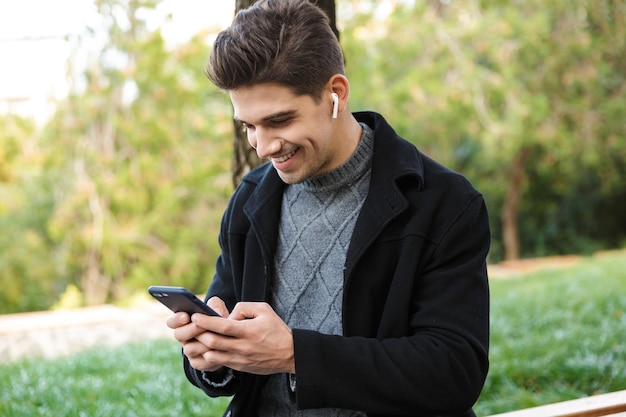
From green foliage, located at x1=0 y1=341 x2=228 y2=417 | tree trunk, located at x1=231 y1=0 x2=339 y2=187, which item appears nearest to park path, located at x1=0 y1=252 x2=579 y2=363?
green foliage, located at x1=0 y1=341 x2=228 y2=417

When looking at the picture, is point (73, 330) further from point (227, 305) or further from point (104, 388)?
point (227, 305)

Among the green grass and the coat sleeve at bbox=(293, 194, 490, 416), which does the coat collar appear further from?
the green grass

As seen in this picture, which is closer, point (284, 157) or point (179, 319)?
point (179, 319)

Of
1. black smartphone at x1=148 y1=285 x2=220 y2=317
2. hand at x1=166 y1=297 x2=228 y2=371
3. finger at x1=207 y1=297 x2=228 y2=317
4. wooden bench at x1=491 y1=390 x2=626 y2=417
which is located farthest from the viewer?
wooden bench at x1=491 y1=390 x2=626 y2=417

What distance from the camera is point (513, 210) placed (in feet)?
47.8

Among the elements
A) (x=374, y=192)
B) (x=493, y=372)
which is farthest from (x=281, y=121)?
(x=493, y=372)

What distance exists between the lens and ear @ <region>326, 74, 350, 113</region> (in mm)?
1830

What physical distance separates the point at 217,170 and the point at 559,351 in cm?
684

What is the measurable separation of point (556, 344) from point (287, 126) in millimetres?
3183

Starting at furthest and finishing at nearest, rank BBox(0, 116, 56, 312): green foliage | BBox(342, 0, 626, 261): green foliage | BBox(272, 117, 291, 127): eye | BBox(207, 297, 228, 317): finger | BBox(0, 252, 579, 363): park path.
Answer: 1. BBox(0, 116, 56, 312): green foliage
2. BBox(342, 0, 626, 261): green foliage
3. BBox(0, 252, 579, 363): park path
4. BBox(207, 297, 228, 317): finger
5. BBox(272, 117, 291, 127): eye

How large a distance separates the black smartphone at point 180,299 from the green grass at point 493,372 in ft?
6.48

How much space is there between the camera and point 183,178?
1034 cm

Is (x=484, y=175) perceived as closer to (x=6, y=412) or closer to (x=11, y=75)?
(x=11, y=75)

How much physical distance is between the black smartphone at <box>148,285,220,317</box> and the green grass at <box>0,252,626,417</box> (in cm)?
197
